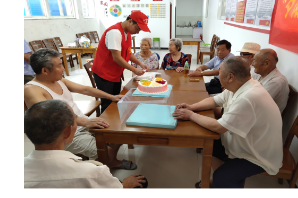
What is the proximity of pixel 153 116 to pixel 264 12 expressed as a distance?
85.6 inches

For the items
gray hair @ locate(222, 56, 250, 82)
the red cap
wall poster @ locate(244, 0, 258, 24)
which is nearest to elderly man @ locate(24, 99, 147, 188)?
gray hair @ locate(222, 56, 250, 82)

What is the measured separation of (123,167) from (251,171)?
109 cm

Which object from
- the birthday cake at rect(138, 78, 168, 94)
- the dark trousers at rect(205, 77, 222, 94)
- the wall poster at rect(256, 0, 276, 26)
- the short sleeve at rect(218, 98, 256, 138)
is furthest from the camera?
the dark trousers at rect(205, 77, 222, 94)

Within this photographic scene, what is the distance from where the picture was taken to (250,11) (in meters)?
2.86

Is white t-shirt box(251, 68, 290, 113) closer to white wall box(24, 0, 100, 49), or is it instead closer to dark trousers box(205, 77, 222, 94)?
dark trousers box(205, 77, 222, 94)

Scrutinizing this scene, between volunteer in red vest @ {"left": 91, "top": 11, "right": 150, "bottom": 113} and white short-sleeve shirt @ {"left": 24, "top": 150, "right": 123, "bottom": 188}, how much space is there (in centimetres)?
136

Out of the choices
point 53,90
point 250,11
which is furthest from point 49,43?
point 250,11

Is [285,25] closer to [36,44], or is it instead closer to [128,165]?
[128,165]

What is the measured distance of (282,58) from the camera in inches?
72.2

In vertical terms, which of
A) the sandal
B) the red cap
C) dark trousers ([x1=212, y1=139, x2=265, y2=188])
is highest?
the red cap

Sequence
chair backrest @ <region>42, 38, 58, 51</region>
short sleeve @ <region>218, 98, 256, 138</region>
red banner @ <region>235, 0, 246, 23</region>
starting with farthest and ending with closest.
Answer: chair backrest @ <region>42, 38, 58, 51</region> < red banner @ <region>235, 0, 246, 23</region> < short sleeve @ <region>218, 98, 256, 138</region>

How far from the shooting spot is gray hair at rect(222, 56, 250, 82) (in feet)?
3.70

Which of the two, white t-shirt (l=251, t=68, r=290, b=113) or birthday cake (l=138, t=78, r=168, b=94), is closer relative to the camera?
white t-shirt (l=251, t=68, r=290, b=113)

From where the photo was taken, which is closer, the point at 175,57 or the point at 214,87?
the point at 214,87
